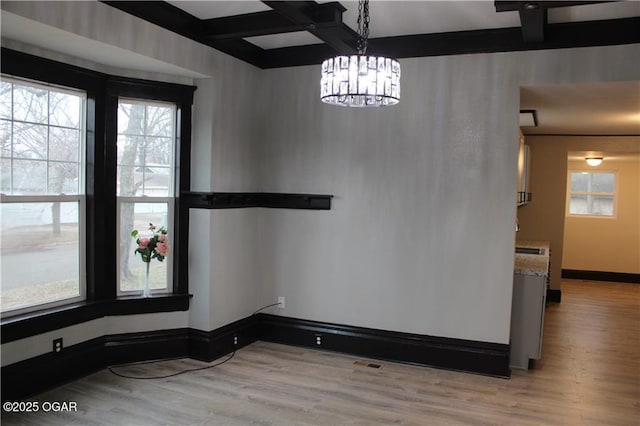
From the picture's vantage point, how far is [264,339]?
16.7 ft

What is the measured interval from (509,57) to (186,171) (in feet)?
9.21

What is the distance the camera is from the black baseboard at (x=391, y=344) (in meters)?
4.29

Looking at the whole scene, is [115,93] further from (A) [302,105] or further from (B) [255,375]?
(B) [255,375]

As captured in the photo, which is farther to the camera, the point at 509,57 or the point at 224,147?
the point at 224,147

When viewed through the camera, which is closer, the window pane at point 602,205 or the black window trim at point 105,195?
the black window trim at point 105,195

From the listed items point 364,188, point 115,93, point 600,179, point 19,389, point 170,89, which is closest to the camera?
point 19,389

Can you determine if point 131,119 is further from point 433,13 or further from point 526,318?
point 526,318

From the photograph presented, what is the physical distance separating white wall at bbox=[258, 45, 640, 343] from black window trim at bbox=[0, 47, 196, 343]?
2.82 ft

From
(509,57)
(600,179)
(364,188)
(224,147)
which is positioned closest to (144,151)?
(224,147)

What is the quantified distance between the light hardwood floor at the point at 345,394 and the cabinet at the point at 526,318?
15 cm

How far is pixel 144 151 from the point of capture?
14.3 feet

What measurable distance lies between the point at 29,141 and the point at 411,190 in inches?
116

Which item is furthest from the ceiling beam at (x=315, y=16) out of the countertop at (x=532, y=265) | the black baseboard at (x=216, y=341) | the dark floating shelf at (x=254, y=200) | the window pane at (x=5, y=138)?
the black baseboard at (x=216, y=341)

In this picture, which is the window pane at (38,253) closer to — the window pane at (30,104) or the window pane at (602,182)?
the window pane at (30,104)
